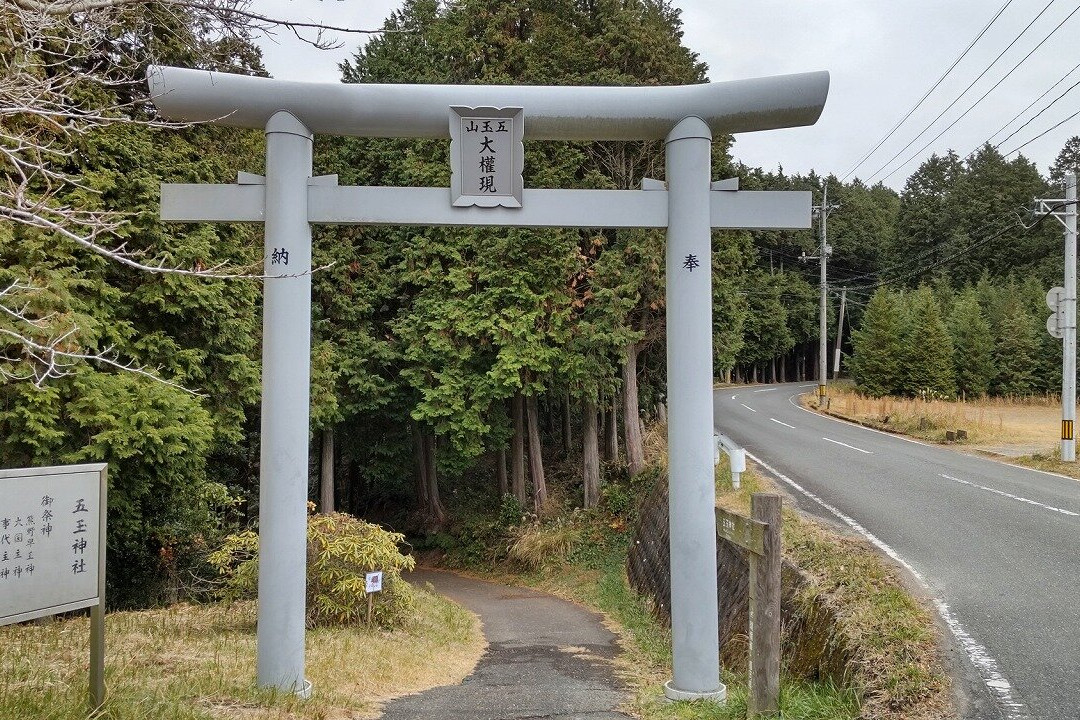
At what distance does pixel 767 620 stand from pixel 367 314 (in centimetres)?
1549

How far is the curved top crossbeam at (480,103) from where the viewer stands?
21.5ft

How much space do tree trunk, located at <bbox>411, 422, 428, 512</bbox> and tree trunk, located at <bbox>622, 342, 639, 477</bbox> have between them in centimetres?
657

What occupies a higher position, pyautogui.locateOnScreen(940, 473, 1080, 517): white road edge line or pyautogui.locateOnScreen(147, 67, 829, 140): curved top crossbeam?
pyautogui.locateOnScreen(147, 67, 829, 140): curved top crossbeam

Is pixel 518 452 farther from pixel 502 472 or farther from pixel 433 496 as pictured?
pixel 433 496

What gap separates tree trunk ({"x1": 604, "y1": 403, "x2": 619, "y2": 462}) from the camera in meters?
21.8

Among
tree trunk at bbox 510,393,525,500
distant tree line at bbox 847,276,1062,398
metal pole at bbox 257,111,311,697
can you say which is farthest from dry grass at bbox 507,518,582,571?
distant tree line at bbox 847,276,1062,398

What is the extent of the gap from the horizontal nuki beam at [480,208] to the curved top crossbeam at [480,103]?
0.54 metres

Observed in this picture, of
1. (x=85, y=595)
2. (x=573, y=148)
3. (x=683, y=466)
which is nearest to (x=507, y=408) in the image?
(x=573, y=148)

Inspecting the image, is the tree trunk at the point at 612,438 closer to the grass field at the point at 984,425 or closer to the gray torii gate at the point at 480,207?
the grass field at the point at 984,425

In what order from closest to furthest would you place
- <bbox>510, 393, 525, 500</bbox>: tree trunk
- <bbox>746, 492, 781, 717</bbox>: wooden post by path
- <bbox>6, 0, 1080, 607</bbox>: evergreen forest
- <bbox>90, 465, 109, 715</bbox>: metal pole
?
<bbox>90, 465, 109, 715</bbox>: metal pole
<bbox>746, 492, 781, 717</bbox>: wooden post by path
<bbox>6, 0, 1080, 607</bbox>: evergreen forest
<bbox>510, 393, 525, 500</bbox>: tree trunk

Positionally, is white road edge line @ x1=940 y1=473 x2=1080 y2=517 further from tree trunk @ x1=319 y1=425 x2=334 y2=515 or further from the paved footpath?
tree trunk @ x1=319 y1=425 x2=334 y2=515

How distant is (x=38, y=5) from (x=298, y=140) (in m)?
2.43

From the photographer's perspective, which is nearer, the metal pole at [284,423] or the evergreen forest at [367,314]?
the metal pole at [284,423]

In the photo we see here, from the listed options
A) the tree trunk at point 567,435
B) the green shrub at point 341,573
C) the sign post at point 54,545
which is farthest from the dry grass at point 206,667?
the tree trunk at point 567,435
